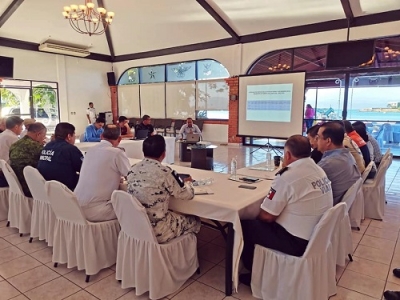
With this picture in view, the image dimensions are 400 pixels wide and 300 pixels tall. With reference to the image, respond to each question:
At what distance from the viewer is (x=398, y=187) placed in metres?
5.05

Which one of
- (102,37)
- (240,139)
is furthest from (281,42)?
(102,37)

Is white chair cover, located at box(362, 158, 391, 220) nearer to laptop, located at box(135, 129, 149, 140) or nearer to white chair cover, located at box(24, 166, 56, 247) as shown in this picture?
white chair cover, located at box(24, 166, 56, 247)

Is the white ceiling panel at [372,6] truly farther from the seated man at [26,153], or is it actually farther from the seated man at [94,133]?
the seated man at [26,153]

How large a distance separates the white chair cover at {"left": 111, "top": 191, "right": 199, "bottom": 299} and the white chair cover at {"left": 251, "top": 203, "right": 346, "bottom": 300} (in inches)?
22.1

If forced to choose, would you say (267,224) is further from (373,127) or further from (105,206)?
(373,127)

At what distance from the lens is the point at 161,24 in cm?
953

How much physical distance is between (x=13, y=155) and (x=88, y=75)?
1006cm

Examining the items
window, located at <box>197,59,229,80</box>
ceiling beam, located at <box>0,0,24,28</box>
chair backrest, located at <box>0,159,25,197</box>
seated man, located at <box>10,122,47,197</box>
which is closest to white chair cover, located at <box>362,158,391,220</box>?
seated man, located at <box>10,122,47,197</box>

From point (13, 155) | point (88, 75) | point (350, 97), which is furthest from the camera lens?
point (88, 75)

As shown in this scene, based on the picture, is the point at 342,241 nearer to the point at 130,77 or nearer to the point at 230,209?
the point at 230,209

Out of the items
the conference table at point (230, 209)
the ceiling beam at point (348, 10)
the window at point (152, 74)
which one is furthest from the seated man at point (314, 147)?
the window at point (152, 74)

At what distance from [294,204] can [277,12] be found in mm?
7092

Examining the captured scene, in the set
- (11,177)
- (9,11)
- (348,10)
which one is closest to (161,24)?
(9,11)

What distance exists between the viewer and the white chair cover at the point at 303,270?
1.80 m
